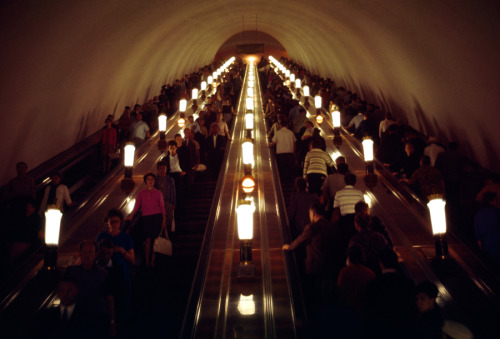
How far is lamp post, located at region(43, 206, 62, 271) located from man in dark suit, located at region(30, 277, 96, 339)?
2256mm

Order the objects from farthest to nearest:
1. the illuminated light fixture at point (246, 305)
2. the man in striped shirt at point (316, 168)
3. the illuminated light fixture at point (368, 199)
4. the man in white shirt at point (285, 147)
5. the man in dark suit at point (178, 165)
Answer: the man in white shirt at point (285, 147) < the man in dark suit at point (178, 165) < the illuminated light fixture at point (368, 199) < the man in striped shirt at point (316, 168) < the illuminated light fixture at point (246, 305)

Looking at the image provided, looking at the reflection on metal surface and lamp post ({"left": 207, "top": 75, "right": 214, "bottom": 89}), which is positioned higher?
lamp post ({"left": 207, "top": 75, "right": 214, "bottom": 89})

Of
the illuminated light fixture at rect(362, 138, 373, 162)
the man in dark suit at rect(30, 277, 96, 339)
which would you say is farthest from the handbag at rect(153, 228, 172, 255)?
the illuminated light fixture at rect(362, 138, 373, 162)

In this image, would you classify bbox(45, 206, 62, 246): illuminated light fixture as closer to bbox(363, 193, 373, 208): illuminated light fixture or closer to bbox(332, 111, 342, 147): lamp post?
bbox(363, 193, 373, 208): illuminated light fixture

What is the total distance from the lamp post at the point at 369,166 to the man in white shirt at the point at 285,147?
1808 millimetres

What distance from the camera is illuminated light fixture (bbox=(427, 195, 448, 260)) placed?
7.06 m

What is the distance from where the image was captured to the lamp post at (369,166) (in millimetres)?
11008

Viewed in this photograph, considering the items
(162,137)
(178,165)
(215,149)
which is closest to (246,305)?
(178,165)

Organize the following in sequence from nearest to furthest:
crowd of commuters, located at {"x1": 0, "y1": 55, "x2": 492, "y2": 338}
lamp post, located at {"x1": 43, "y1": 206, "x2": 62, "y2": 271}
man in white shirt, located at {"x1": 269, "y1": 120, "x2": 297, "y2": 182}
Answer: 1. crowd of commuters, located at {"x1": 0, "y1": 55, "x2": 492, "y2": 338}
2. lamp post, located at {"x1": 43, "y1": 206, "x2": 62, "y2": 271}
3. man in white shirt, located at {"x1": 269, "y1": 120, "x2": 297, "y2": 182}

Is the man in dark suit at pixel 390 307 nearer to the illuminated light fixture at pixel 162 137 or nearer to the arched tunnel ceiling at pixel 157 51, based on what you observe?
the arched tunnel ceiling at pixel 157 51

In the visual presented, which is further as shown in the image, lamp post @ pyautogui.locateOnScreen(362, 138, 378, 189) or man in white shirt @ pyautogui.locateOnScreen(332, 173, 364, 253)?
lamp post @ pyautogui.locateOnScreen(362, 138, 378, 189)

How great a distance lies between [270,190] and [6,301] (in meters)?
6.10

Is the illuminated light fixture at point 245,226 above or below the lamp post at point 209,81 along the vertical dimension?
below

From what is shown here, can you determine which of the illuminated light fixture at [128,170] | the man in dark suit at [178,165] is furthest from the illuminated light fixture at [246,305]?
the illuminated light fixture at [128,170]
